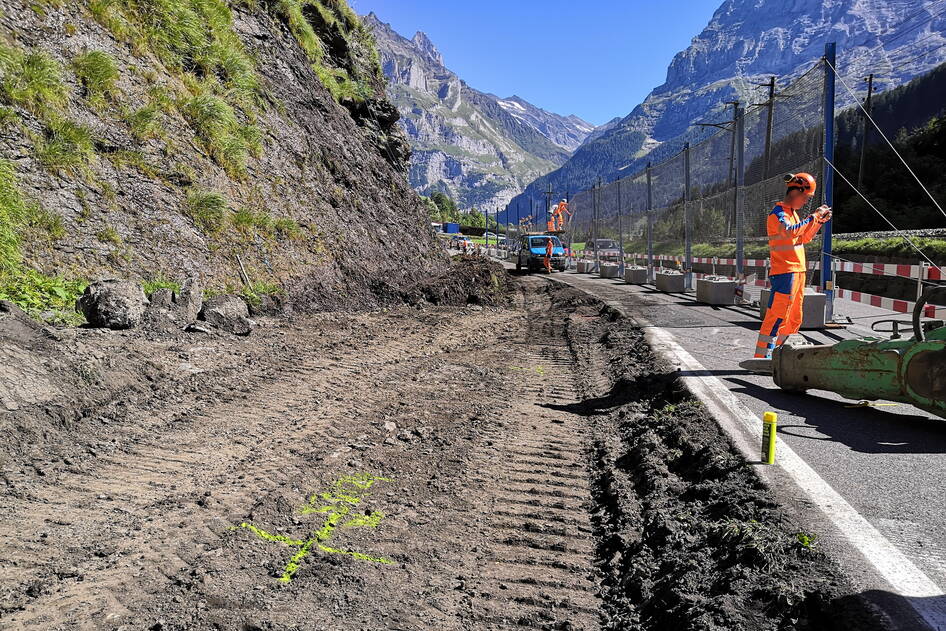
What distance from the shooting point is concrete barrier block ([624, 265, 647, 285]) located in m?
20.4

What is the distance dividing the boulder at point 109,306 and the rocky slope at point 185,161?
54 centimetres

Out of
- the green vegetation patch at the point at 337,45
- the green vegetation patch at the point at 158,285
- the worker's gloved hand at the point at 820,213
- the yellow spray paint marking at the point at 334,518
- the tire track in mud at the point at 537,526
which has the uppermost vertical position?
the green vegetation patch at the point at 337,45

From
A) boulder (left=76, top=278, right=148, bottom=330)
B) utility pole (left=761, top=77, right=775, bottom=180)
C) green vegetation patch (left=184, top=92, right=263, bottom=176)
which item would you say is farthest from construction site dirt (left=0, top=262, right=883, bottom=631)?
utility pole (left=761, top=77, right=775, bottom=180)

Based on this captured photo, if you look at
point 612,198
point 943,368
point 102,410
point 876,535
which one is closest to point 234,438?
point 102,410

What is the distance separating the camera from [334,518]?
3.46 metres

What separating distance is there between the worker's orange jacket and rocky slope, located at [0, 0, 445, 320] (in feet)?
26.0

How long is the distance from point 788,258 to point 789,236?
0.25m

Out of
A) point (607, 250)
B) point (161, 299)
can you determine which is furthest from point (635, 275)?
point (161, 299)

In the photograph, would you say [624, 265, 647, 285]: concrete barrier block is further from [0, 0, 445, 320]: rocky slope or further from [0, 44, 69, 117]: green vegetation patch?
[0, 44, 69, 117]: green vegetation patch

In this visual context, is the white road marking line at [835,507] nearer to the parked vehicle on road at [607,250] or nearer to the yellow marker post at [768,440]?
the yellow marker post at [768,440]

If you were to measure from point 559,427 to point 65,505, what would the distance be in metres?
3.86

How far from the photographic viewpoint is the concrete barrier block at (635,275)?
20391 millimetres

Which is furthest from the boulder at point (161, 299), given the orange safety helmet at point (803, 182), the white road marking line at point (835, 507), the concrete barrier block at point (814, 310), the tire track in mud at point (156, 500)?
the concrete barrier block at point (814, 310)

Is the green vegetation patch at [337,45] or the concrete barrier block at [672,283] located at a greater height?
the green vegetation patch at [337,45]
